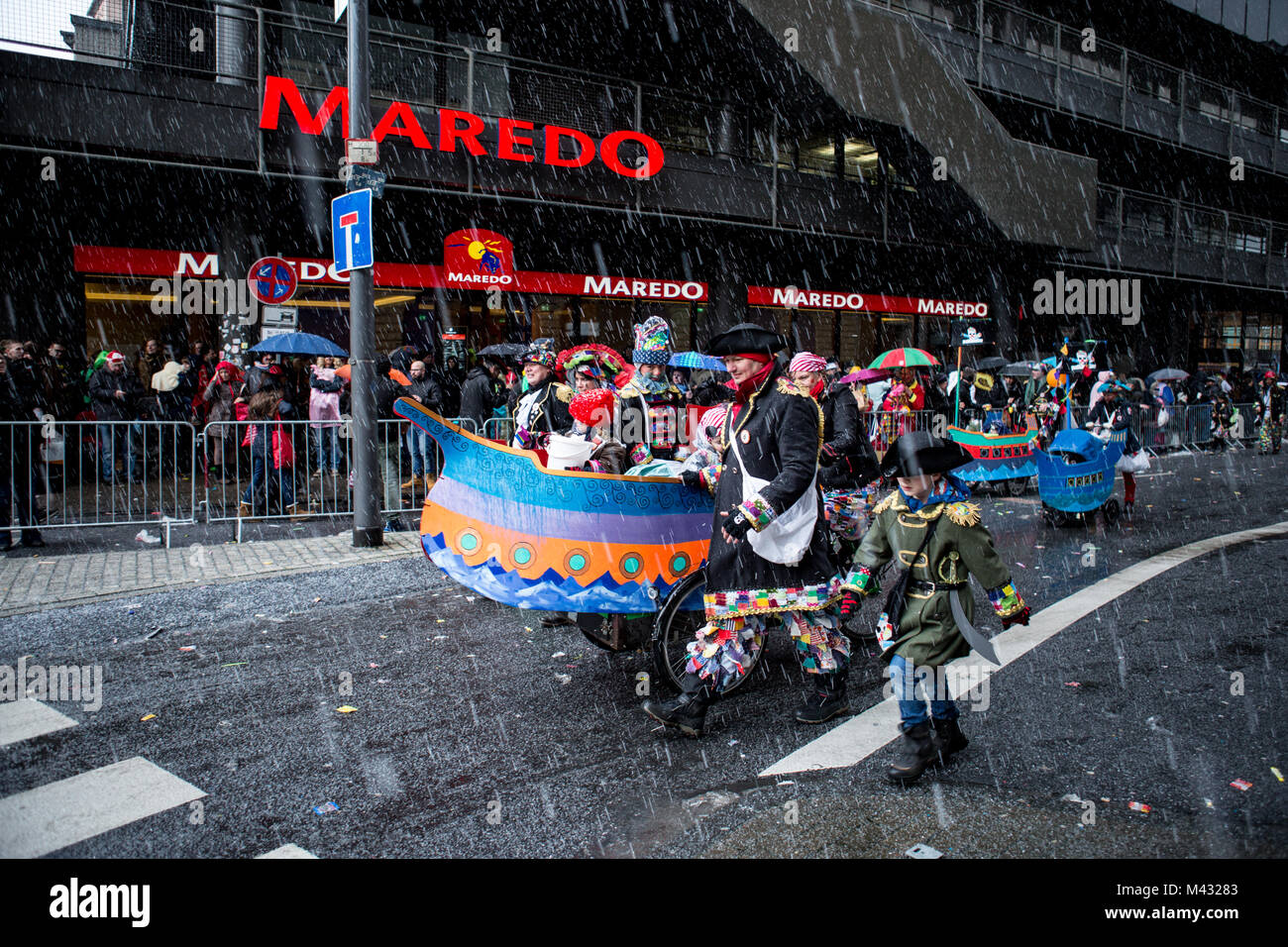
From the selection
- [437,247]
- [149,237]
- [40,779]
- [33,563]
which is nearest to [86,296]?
[149,237]

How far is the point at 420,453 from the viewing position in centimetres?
1095

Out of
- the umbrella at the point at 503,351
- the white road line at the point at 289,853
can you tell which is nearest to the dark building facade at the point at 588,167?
the umbrella at the point at 503,351

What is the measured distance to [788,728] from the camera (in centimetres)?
467

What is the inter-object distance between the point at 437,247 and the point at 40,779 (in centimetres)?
1521

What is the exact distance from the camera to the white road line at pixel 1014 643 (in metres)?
4.30

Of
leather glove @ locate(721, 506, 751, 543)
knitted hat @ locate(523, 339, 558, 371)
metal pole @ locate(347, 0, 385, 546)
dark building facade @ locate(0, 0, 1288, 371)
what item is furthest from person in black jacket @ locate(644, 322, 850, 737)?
dark building facade @ locate(0, 0, 1288, 371)

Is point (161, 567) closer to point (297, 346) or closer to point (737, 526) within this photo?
point (297, 346)

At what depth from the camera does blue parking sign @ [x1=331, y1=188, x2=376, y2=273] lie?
29.3ft

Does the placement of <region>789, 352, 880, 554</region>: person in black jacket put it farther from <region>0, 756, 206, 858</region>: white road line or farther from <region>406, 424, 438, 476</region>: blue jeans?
<region>406, 424, 438, 476</region>: blue jeans

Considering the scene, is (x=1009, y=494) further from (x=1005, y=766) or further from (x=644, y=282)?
(x=1005, y=766)

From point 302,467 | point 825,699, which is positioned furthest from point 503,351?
point 825,699

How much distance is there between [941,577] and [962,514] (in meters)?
0.29

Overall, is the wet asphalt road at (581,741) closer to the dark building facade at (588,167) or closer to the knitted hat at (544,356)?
the knitted hat at (544,356)

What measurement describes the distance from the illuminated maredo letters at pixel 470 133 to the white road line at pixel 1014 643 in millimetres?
10666
